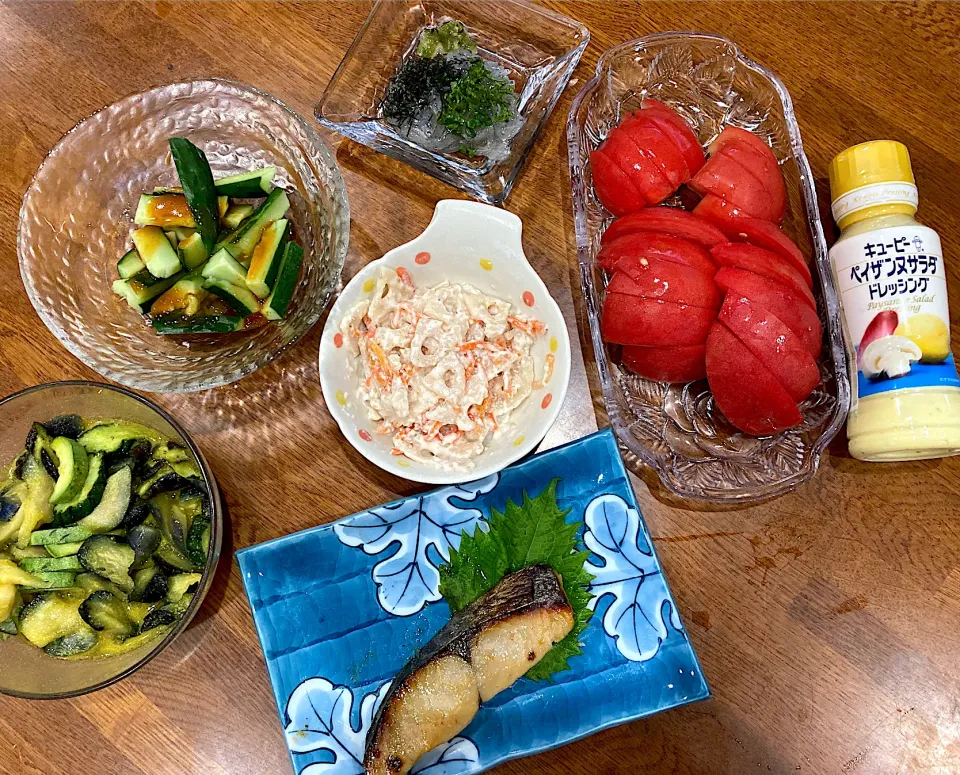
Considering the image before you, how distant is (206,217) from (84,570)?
0.92 meters

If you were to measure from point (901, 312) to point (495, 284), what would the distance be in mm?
1041

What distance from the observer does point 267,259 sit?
5.43 feet

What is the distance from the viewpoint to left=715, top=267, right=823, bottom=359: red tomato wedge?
162 centimetres

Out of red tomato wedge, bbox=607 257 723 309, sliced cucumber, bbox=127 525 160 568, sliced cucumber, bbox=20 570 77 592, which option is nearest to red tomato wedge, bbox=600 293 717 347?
red tomato wedge, bbox=607 257 723 309

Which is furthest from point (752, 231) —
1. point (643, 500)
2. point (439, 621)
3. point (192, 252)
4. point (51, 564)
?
point (51, 564)

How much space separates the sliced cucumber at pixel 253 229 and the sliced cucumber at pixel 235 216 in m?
0.05

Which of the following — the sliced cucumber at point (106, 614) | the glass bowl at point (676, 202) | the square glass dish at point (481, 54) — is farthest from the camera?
the square glass dish at point (481, 54)

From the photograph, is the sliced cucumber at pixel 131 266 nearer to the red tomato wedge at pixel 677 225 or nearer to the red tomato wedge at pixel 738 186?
the red tomato wedge at pixel 677 225

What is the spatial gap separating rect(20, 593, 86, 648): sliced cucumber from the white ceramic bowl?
796 millimetres

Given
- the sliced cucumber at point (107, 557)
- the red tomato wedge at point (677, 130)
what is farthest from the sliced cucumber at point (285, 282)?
the red tomato wedge at point (677, 130)

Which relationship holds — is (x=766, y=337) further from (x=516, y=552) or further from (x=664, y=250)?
(x=516, y=552)

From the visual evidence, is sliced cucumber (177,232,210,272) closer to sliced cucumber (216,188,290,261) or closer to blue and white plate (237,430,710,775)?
sliced cucumber (216,188,290,261)

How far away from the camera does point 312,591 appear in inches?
69.8

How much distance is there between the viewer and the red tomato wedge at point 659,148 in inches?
69.0
